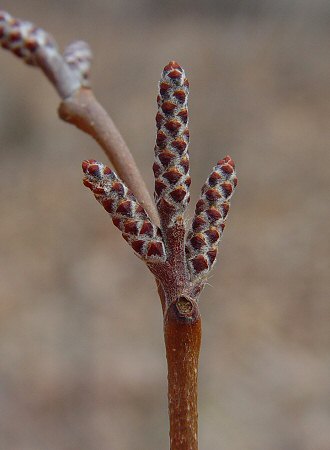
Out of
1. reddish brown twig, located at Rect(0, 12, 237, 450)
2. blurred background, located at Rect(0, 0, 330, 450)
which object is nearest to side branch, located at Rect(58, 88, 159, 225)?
reddish brown twig, located at Rect(0, 12, 237, 450)

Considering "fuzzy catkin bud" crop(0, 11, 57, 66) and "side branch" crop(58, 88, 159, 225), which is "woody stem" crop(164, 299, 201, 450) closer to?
"side branch" crop(58, 88, 159, 225)

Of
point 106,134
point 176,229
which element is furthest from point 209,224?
point 106,134

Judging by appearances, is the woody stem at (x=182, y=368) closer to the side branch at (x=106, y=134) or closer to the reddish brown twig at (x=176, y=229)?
the reddish brown twig at (x=176, y=229)

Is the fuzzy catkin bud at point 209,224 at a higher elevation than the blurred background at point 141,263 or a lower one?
lower

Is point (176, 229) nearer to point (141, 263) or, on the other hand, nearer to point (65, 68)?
point (65, 68)

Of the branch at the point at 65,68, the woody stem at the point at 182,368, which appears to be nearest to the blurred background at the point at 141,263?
the branch at the point at 65,68

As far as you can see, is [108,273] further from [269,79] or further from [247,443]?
[269,79]

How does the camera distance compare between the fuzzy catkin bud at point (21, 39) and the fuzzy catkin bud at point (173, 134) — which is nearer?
the fuzzy catkin bud at point (173, 134)
